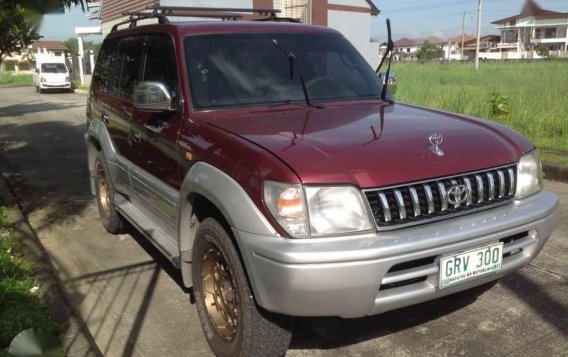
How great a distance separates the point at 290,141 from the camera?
2814mm

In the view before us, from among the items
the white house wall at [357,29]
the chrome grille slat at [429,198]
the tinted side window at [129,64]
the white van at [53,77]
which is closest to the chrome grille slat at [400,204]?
the chrome grille slat at [429,198]

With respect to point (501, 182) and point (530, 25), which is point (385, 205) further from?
point (530, 25)

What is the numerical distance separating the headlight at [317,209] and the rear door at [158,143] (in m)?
1.06

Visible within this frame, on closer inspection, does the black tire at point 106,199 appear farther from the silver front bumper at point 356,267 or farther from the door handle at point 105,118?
the silver front bumper at point 356,267

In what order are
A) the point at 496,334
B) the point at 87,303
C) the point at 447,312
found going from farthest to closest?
the point at 87,303
the point at 447,312
the point at 496,334

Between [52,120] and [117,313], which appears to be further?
[52,120]

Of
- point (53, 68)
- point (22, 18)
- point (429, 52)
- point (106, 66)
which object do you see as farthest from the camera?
point (429, 52)

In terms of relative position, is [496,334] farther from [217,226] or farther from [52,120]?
[52,120]

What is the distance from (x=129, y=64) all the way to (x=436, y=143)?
9.45 feet

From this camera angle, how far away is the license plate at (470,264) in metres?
2.69

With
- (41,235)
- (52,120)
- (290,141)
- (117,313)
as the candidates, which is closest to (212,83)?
(290,141)

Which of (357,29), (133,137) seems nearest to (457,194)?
(133,137)

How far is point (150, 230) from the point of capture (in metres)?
4.03

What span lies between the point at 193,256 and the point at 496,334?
1.87m
